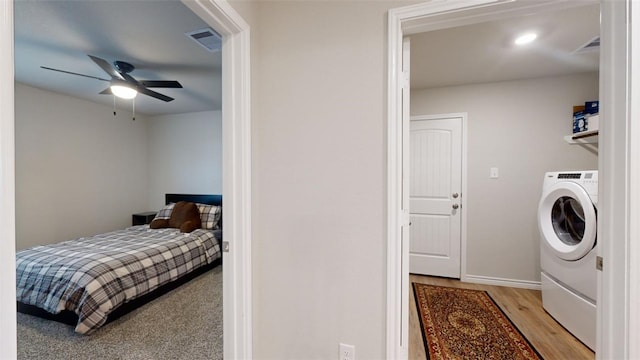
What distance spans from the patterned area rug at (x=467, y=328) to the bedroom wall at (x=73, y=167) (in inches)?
185

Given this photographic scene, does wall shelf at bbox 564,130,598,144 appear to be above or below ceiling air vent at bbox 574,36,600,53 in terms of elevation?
below

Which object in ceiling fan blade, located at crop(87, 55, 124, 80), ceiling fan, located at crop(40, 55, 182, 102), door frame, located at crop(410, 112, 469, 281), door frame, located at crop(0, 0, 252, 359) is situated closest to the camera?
door frame, located at crop(0, 0, 252, 359)

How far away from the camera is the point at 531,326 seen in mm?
2090

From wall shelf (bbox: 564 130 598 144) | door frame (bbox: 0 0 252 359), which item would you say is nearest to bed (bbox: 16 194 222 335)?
door frame (bbox: 0 0 252 359)

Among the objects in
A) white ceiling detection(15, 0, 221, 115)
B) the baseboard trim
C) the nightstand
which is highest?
white ceiling detection(15, 0, 221, 115)

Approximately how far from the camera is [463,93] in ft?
9.86

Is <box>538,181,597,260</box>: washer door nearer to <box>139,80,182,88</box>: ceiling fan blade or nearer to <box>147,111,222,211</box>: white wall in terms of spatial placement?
<box>139,80,182,88</box>: ceiling fan blade

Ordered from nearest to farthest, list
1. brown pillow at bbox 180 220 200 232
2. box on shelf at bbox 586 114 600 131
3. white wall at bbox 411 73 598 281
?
box on shelf at bbox 586 114 600 131
white wall at bbox 411 73 598 281
brown pillow at bbox 180 220 200 232

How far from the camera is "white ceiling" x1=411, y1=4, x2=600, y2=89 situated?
180 cm

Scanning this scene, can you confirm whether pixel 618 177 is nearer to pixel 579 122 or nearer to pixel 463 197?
pixel 463 197

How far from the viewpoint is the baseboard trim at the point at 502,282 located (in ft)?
9.16

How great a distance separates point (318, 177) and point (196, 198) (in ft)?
12.0

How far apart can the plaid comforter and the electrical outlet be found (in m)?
1.94

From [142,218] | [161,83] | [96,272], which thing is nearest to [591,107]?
[161,83]
